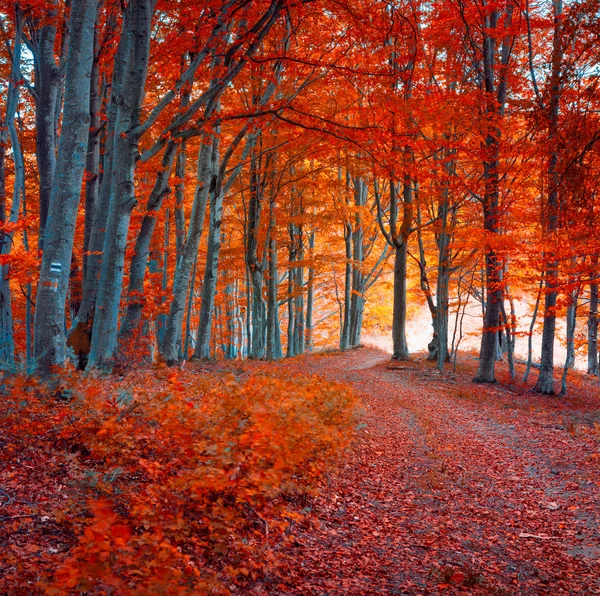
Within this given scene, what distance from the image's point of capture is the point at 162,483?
4695 millimetres

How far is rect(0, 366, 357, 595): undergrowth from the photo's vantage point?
3.33 metres

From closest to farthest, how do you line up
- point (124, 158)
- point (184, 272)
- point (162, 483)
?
point (162, 483) < point (124, 158) < point (184, 272)

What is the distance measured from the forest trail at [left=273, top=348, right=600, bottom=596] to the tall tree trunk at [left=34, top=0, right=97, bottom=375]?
365 centimetres

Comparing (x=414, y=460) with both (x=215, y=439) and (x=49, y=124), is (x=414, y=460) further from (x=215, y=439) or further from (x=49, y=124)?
(x=49, y=124)

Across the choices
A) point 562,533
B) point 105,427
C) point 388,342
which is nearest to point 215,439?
point 105,427

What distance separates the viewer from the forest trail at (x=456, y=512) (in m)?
4.53

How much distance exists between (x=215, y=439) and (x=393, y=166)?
25.9ft

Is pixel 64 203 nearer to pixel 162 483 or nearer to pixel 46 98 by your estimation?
pixel 162 483

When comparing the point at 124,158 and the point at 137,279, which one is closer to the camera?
the point at 124,158

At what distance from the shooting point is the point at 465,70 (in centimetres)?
1825

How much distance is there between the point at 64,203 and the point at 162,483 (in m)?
3.59

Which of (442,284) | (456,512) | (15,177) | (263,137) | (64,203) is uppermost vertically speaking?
(263,137)

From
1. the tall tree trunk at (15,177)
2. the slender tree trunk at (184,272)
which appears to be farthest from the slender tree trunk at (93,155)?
the slender tree trunk at (184,272)

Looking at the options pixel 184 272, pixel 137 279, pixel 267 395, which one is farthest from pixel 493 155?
pixel 267 395
